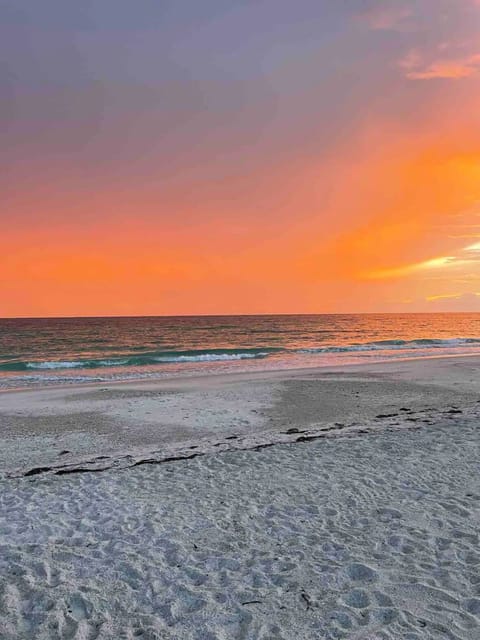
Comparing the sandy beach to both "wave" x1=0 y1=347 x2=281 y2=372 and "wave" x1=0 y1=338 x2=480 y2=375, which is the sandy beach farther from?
"wave" x1=0 y1=338 x2=480 y2=375

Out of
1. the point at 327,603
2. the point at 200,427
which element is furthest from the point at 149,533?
the point at 200,427

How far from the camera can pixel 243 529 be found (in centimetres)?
579

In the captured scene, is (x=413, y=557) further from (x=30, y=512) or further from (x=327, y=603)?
(x=30, y=512)

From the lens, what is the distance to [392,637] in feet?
12.4

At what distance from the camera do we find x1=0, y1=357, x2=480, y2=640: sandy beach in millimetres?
4105

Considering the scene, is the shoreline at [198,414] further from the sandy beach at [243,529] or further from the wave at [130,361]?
the wave at [130,361]

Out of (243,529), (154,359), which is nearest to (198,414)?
(243,529)

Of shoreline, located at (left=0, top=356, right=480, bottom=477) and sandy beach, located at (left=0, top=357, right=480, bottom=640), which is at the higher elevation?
sandy beach, located at (left=0, top=357, right=480, bottom=640)

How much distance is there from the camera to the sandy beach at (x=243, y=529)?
162 inches

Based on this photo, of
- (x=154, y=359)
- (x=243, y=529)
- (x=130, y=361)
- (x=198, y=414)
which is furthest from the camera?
(x=154, y=359)

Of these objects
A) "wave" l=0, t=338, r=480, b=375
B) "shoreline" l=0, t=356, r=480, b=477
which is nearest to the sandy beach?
"shoreline" l=0, t=356, r=480, b=477

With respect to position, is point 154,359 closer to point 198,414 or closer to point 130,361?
point 130,361

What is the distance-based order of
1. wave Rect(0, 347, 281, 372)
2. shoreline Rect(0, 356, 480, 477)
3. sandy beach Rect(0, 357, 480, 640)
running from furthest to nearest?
wave Rect(0, 347, 281, 372), shoreline Rect(0, 356, 480, 477), sandy beach Rect(0, 357, 480, 640)

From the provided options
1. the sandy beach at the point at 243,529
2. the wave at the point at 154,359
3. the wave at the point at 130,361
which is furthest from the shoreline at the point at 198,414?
the wave at the point at 154,359
